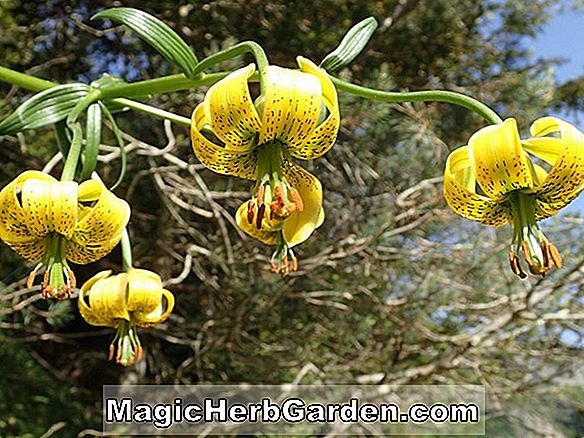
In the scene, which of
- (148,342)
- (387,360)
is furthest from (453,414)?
(148,342)

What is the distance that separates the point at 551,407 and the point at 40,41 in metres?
1.55

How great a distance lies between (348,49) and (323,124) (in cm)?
8

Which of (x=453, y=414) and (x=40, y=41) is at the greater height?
(x=40, y=41)

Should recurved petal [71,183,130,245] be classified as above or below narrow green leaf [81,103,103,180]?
below

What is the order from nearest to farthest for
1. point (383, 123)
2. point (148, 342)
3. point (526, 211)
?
point (526, 211), point (383, 123), point (148, 342)

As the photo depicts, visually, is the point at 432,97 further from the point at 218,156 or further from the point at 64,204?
the point at 64,204

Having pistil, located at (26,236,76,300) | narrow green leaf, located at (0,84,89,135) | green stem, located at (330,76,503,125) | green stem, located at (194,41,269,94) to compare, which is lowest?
pistil, located at (26,236,76,300)

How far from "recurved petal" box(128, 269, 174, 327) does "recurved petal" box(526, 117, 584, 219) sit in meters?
0.32

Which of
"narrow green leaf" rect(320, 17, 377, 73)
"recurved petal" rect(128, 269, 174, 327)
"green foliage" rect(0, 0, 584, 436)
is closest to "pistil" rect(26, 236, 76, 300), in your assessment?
"recurved petal" rect(128, 269, 174, 327)

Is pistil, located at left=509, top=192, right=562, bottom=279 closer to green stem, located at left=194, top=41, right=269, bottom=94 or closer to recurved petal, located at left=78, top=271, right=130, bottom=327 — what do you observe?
green stem, located at left=194, top=41, right=269, bottom=94

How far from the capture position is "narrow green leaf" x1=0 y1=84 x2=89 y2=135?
0.46m

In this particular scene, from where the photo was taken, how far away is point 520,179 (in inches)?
16.3

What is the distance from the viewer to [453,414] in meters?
1.71

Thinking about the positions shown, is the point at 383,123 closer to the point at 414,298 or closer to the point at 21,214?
the point at 414,298
